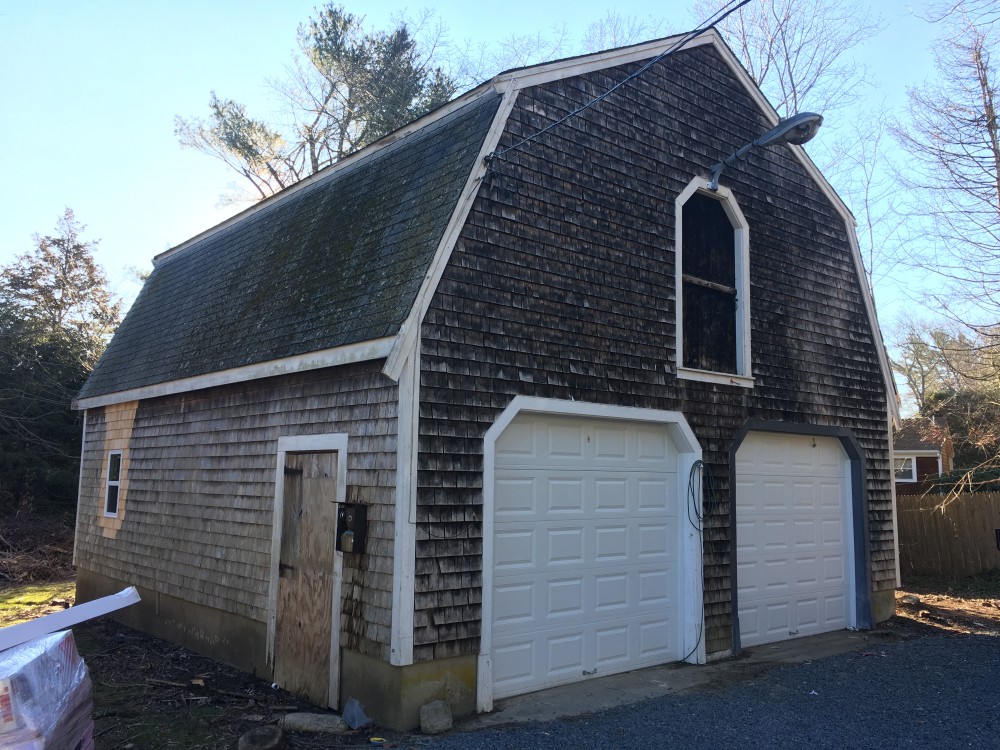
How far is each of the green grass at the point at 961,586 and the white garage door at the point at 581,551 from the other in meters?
7.69

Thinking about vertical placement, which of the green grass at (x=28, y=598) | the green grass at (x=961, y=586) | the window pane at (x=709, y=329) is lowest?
the green grass at (x=28, y=598)

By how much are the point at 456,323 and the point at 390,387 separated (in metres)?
0.76

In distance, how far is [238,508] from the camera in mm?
8359

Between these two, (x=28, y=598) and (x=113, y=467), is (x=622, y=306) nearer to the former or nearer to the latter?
(x=113, y=467)

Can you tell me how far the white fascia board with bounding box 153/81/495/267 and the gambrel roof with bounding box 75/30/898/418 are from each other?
2cm

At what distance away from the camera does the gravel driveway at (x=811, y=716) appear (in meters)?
5.65

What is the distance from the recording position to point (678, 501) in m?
8.33

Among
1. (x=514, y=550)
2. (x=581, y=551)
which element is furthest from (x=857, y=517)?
(x=514, y=550)

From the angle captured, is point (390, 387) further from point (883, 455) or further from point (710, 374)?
point (883, 455)

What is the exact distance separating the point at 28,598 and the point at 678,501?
36.5 ft

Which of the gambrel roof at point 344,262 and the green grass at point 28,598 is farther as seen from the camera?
the green grass at point 28,598

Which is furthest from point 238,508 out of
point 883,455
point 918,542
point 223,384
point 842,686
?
point 918,542

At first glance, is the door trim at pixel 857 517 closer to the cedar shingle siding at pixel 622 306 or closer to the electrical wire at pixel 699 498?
the cedar shingle siding at pixel 622 306

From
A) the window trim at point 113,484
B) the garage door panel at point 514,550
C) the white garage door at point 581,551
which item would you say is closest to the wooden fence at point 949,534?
the white garage door at point 581,551
